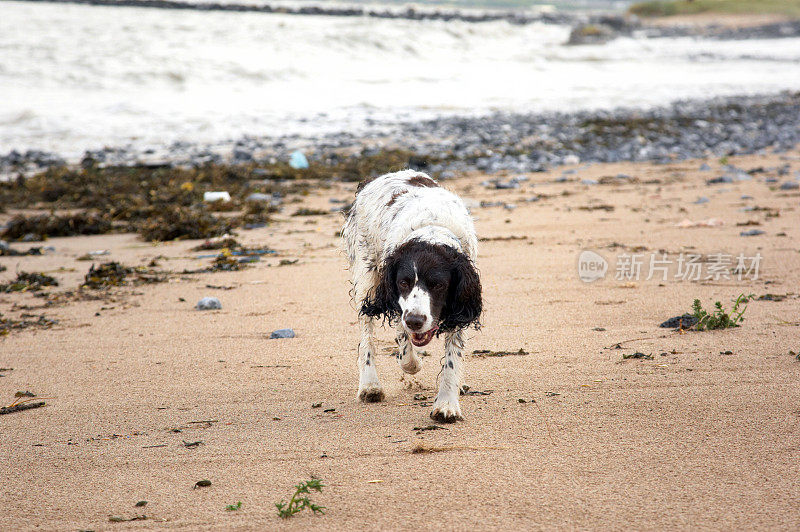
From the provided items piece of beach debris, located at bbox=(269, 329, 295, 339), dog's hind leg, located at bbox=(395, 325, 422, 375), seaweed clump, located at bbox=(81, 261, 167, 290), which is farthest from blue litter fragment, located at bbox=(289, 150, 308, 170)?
dog's hind leg, located at bbox=(395, 325, 422, 375)

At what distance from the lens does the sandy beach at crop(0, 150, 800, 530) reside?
3172mm

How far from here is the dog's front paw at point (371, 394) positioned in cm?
461

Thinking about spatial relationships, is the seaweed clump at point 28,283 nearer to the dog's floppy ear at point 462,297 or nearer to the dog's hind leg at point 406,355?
the dog's hind leg at point 406,355

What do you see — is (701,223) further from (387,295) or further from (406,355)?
(387,295)

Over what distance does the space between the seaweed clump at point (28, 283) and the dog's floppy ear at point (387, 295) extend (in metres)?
4.26

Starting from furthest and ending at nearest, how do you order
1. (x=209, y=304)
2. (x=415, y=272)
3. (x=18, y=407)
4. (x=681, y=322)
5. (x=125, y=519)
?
(x=209, y=304) → (x=681, y=322) → (x=18, y=407) → (x=415, y=272) → (x=125, y=519)

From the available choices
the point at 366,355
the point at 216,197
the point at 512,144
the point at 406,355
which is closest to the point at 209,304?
the point at 366,355

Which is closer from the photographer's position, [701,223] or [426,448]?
[426,448]

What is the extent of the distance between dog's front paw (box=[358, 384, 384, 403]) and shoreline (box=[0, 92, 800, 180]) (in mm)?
8329

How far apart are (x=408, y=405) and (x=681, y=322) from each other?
2244mm

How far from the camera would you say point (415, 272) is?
12.6 feet

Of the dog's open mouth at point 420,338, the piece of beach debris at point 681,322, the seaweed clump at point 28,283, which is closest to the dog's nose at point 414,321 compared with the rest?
the dog's open mouth at point 420,338

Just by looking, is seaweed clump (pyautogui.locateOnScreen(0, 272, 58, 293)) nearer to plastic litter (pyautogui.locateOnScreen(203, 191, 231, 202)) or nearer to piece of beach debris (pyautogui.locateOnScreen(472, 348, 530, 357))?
plastic litter (pyautogui.locateOnScreen(203, 191, 231, 202))

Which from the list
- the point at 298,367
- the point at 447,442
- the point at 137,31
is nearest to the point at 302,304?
the point at 298,367
